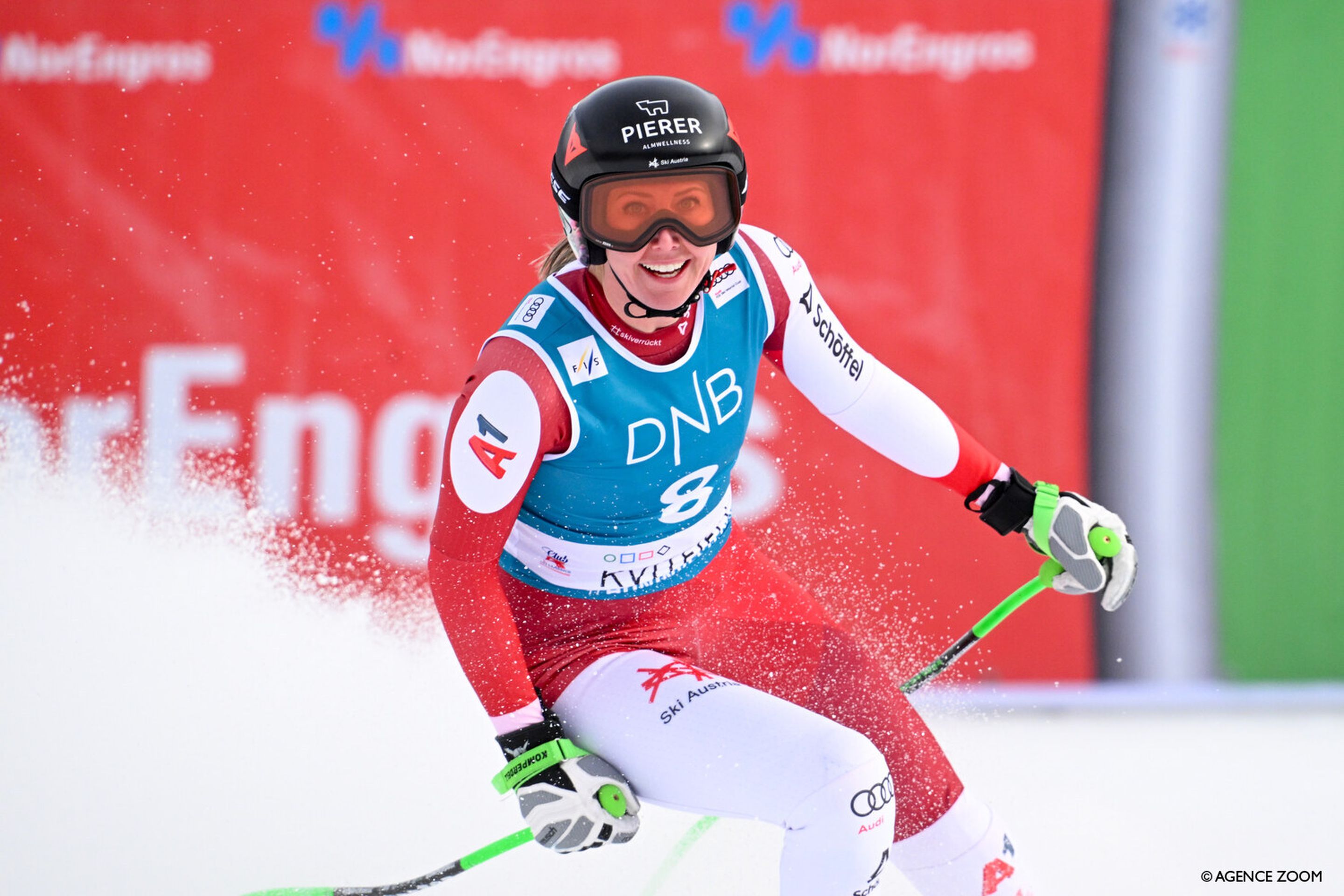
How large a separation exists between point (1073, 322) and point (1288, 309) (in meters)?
0.66

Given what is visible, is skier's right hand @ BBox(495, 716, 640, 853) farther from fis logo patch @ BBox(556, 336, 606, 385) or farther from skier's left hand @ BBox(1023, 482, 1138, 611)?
skier's left hand @ BBox(1023, 482, 1138, 611)

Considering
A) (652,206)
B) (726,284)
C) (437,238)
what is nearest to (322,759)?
(437,238)

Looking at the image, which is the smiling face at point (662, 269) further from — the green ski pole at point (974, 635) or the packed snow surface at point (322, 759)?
the packed snow surface at point (322, 759)

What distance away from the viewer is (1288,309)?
3.86 metres

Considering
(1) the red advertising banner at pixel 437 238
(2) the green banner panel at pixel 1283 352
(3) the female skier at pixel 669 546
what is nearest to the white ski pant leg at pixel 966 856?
(3) the female skier at pixel 669 546

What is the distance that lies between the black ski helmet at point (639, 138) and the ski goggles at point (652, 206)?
19 mm

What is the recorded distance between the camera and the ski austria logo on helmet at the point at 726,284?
204 centimetres

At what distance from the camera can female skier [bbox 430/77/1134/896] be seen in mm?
1833

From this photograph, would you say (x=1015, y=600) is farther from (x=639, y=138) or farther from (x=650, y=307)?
(x=639, y=138)

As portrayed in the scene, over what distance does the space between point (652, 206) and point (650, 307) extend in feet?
0.50

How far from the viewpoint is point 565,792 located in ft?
5.98

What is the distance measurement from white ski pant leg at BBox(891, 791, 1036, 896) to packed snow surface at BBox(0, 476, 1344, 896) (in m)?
0.69

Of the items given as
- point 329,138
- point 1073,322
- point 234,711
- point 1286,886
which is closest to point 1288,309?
point 1073,322

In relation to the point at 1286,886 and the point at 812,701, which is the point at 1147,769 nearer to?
the point at 1286,886
